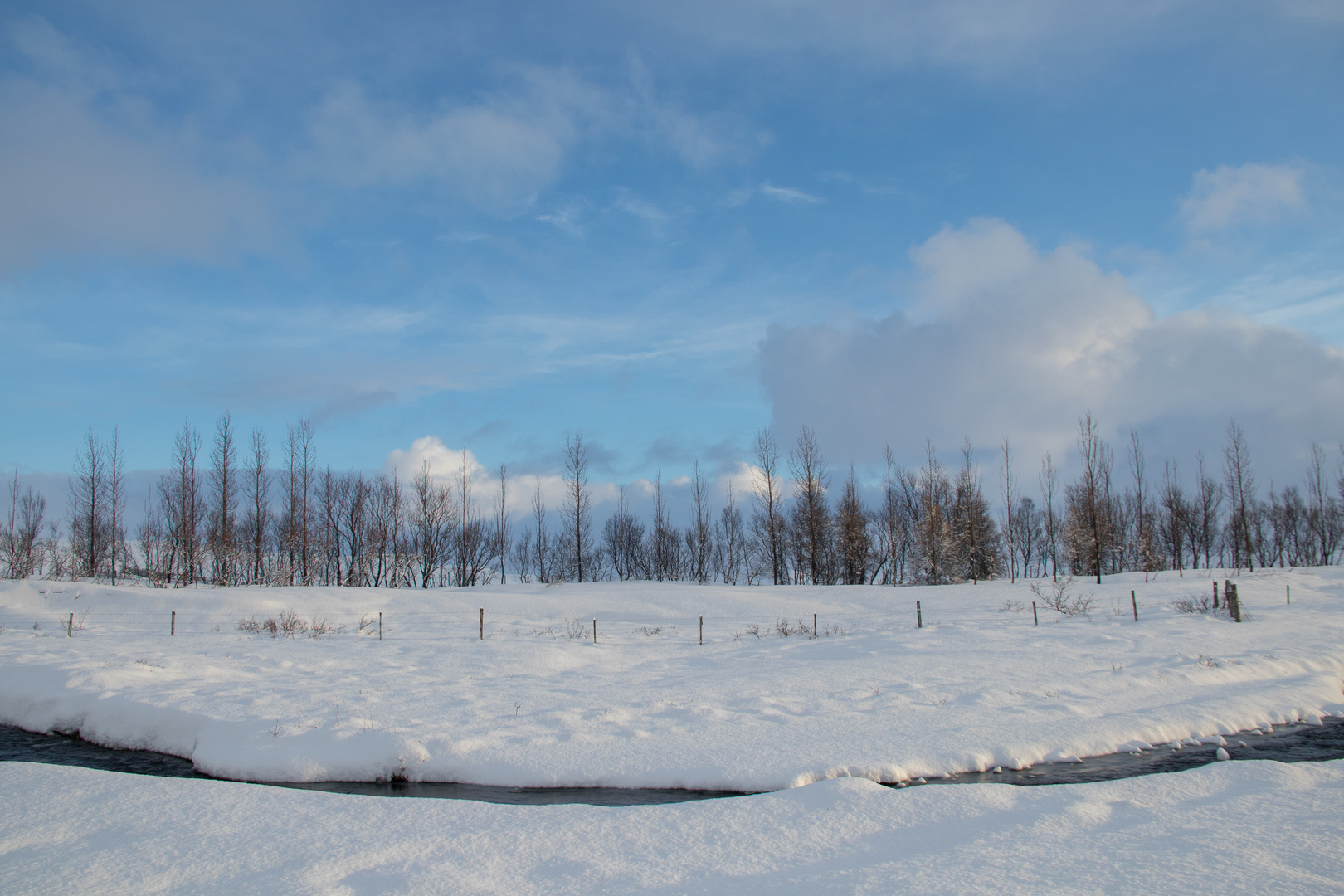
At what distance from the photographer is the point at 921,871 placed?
5.36 m

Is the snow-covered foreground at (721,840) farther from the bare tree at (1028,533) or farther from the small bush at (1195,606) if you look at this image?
the bare tree at (1028,533)

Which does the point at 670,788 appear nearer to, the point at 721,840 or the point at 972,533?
the point at 721,840

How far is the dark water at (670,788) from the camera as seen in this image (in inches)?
352

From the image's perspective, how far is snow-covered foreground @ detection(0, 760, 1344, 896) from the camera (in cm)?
529

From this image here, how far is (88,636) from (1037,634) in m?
27.5

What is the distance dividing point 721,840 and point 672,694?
745cm

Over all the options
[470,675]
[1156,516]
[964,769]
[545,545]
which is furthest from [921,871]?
[1156,516]

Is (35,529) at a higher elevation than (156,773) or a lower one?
higher

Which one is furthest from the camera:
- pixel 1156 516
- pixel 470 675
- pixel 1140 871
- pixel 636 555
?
pixel 636 555

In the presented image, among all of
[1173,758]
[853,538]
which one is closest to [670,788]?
[1173,758]

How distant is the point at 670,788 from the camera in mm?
9250

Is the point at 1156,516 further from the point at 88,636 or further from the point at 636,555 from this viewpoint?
the point at 88,636

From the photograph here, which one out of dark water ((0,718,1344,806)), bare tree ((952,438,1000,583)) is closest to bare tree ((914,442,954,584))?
bare tree ((952,438,1000,583))

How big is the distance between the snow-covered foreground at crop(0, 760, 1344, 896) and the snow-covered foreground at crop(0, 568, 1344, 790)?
0.79 meters
